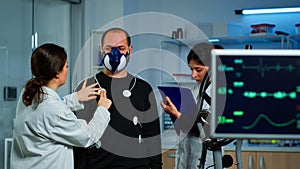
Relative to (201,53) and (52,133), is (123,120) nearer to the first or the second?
(52,133)

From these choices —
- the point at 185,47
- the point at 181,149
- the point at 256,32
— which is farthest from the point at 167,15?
the point at 181,149

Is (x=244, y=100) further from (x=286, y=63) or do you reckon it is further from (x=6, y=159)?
(x=6, y=159)

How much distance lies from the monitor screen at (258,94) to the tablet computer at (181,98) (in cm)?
80

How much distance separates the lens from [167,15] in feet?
16.8

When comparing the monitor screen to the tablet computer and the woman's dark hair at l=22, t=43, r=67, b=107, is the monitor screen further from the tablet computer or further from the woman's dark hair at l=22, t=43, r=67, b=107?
the woman's dark hair at l=22, t=43, r=67, b=107

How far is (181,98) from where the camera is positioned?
6.73 ft

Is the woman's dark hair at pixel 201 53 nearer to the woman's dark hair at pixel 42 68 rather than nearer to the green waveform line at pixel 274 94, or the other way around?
the woman's dark hair at pixel 42 68

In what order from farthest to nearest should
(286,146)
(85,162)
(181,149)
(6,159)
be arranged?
(6,159), (286,146), (181,149), (85,162)

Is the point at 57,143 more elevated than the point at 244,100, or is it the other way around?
the point at 244,100

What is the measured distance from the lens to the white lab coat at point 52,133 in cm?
199

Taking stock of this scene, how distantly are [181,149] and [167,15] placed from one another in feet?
9.24

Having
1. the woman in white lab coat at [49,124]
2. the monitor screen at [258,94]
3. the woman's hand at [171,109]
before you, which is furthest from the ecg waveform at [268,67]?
the woman in white lab coat at [49,124]

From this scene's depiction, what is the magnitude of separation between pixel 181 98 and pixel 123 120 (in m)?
0.30

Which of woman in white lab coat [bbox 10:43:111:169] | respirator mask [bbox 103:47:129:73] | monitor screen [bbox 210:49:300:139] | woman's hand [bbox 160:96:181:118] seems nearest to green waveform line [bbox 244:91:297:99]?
monitor screen [bbox 210:49:300:139]
